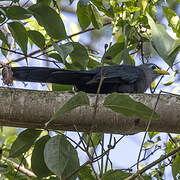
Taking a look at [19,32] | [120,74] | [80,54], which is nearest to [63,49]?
[80,54]

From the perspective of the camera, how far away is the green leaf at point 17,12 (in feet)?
6.64

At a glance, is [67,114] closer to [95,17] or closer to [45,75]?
[45,75]

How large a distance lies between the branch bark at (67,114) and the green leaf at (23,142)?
17cm

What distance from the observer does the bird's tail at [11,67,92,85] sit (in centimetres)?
254

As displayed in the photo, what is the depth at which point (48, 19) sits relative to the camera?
2.08 m

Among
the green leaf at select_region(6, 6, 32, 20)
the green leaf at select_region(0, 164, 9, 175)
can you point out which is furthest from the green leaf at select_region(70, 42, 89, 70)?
the green leaf at select_region(0, 164, 9, 175)

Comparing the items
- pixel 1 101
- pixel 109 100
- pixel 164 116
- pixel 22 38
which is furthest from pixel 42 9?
pixel 164 116

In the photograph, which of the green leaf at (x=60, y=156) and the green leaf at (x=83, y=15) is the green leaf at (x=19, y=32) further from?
Answer: the green leaf at (x=60, y=156)

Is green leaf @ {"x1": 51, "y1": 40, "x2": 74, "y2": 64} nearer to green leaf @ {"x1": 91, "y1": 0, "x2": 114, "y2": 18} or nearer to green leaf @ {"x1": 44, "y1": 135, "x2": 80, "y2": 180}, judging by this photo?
green leaf @ {"x1": 44, "y1": 135, "x2": 80, "y2": 180}

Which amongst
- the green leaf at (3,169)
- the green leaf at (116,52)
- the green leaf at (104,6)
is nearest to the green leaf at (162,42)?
the green leaf at (104,6)

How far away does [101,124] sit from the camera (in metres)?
2.05

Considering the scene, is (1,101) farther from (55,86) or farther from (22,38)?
(55,86)

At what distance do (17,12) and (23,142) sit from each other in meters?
0.81

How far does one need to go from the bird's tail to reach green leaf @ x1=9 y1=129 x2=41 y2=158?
1.61ft
